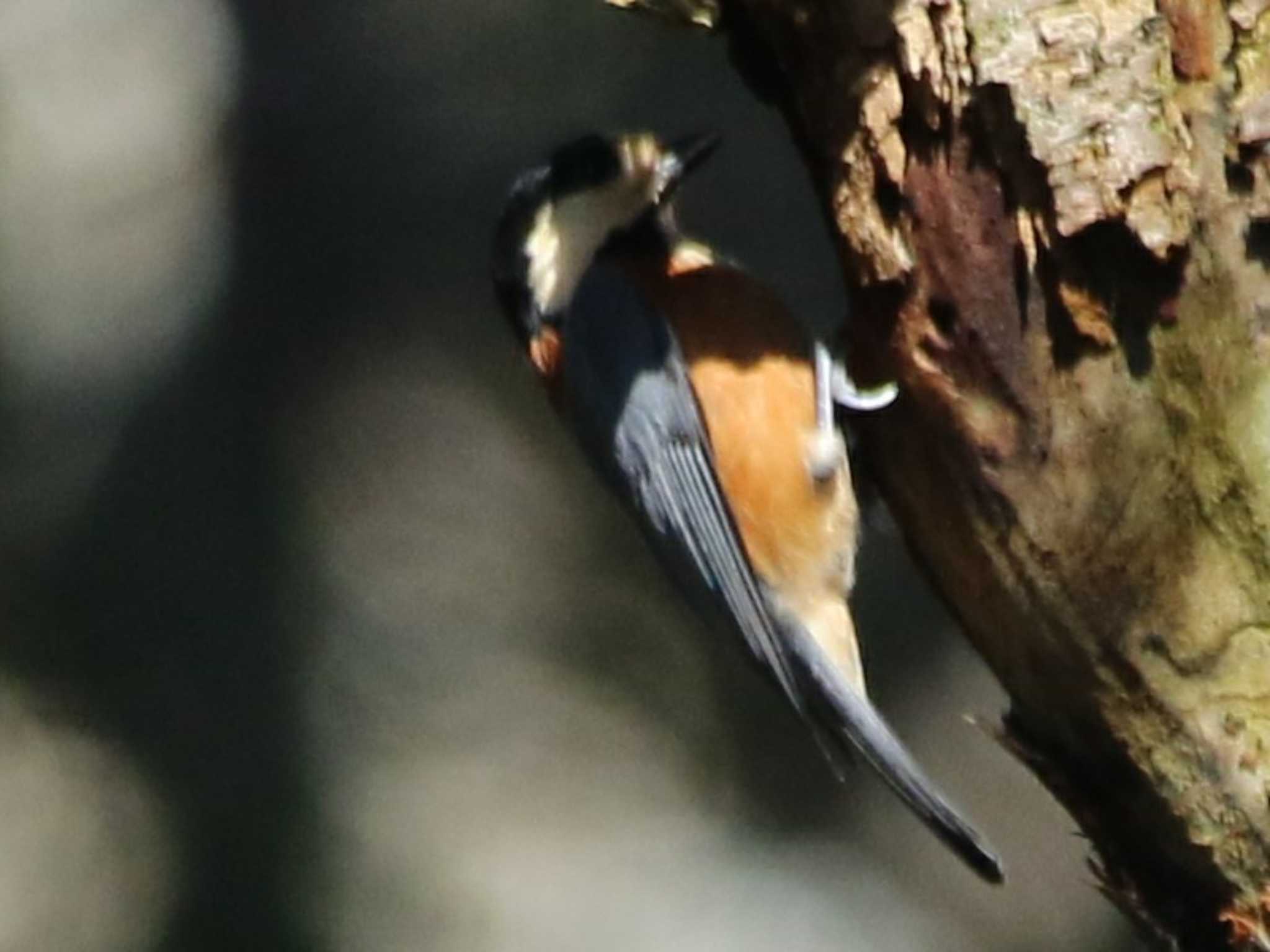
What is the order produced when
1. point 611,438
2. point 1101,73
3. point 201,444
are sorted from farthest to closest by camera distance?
Answer: point 201,444 < point 611,438 < point 1101,73

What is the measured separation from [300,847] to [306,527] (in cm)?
83

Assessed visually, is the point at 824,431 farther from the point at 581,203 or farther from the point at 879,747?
the point at 581,203

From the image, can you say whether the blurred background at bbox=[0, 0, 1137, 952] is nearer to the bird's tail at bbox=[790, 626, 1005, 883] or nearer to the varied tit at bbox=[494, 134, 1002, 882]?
the varied tit at bbox=[494, 134, 1002, 882]

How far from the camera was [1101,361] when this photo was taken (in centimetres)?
243

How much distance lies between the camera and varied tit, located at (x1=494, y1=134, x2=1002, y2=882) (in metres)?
3.06

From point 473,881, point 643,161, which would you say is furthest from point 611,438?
point 473,881

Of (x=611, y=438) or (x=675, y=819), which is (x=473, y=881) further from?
(x=611, y=438)

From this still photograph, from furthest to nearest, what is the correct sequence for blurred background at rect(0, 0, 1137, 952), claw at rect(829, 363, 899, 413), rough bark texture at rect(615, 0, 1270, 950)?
blurred background at rect(0, 0, 1137, 952) → claw at rect(829, 363, 899, 413) → rough bark texture at rect(615, 0, 1270, 950)

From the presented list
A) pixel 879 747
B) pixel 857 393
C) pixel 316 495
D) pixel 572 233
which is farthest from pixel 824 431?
pixel 316 495

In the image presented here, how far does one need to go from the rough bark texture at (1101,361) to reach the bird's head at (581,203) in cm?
68

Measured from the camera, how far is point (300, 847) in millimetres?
5422

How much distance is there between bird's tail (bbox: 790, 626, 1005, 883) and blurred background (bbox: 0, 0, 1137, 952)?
2295 mm

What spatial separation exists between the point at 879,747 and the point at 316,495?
2702mm

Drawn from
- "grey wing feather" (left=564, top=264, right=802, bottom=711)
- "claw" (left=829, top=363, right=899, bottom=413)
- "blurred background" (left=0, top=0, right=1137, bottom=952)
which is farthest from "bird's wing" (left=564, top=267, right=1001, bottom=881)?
"blurred background" (left=0, top=0, right=1137, bottom=952)
